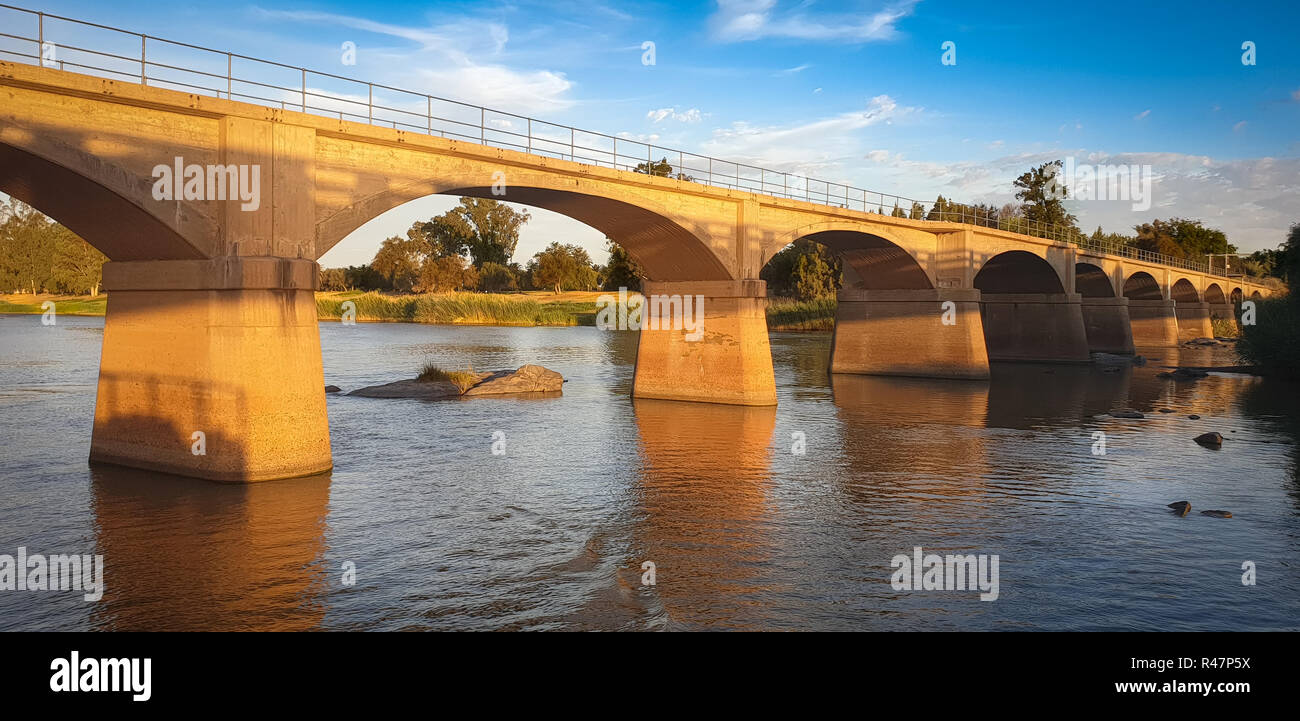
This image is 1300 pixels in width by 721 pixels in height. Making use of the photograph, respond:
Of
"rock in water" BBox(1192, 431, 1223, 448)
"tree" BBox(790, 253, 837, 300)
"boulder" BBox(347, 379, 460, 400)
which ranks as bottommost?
"rock in water" BBox(1192, 431, 1223, 448)

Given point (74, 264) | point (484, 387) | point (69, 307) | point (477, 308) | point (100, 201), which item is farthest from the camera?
point (74, 264)

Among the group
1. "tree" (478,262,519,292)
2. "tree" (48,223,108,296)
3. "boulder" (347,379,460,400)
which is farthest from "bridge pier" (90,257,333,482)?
"tree" (478,262,519,292)

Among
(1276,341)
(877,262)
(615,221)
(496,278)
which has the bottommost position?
(1276,341)

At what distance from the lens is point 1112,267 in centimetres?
6806

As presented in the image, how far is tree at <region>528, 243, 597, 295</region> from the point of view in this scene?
132 metres

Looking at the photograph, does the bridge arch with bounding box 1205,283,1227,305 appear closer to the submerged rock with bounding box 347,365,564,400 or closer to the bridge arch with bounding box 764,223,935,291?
the bridge arch with bounding box 764,223,935,291

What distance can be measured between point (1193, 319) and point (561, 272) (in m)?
78.7

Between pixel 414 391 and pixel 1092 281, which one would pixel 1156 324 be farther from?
pixel 414 391

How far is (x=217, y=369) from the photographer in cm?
1856

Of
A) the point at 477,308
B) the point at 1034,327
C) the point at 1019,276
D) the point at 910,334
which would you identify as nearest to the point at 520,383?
the point at 910,334

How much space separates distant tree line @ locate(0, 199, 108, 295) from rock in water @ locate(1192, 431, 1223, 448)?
12405 centimetres

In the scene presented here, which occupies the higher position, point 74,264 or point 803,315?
point 74,264

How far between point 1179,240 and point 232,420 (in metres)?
153

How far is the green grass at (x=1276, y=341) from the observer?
45.2 meters
